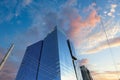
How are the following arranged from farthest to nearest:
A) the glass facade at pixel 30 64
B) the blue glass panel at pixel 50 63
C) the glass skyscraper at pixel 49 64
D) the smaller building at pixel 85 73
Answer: the smaller building at pixel 85 73 → the glass facade at pixel 30 64 → the glass skyscraper at pixel 49 64 → the blue glass panel at pixel 50 63

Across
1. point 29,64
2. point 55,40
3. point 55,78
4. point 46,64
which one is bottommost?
point 55,78

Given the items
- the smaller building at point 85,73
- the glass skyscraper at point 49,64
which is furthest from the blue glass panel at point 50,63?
the smaller building at point 85,73

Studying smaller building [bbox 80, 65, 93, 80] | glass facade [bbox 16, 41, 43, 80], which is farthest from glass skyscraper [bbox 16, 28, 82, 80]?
smaller building [bbox 80, 65, 93, 80]

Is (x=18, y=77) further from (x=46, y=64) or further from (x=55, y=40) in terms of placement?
(x=55, y=40)

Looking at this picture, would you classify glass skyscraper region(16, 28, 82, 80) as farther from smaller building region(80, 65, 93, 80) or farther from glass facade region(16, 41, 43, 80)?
smaller building region(80, 65, 93, 80)

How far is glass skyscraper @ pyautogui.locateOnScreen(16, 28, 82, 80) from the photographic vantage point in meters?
25.3

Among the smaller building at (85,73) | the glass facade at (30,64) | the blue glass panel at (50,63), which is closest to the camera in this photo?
the blue glass panel at (50,63)

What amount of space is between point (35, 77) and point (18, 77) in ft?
23.4

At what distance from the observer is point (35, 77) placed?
28266 millimetres

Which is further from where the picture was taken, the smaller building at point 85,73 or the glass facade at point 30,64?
the smaller building at point 85,73

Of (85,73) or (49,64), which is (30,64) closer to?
(49,64)

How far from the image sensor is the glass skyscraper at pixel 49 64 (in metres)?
25.3

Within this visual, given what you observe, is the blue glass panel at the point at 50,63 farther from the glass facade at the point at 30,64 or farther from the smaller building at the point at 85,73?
the smaller building at the point at 85,73

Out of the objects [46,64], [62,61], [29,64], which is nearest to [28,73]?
[29,64]
